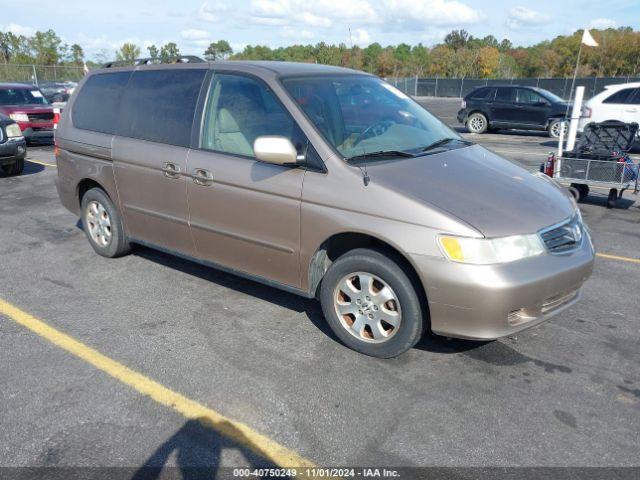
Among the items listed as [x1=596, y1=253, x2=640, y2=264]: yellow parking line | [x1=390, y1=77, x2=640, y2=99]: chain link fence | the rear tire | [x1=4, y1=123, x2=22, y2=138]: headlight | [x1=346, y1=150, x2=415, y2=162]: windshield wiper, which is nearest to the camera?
[x1=346, y1=150, x2=415, y2=162]: windshield wiper

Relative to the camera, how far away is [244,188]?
155 inches

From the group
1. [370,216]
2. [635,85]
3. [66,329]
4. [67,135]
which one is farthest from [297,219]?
[635,85]

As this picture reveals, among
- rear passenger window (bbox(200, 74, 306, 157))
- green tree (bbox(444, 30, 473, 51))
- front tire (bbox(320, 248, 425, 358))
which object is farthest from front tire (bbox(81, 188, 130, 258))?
green tree (bbox(444, 30, 473, 51))

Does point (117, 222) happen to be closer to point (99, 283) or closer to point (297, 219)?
point (99, 283)

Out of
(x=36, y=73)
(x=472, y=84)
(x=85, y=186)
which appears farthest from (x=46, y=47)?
(x=85, y=186)

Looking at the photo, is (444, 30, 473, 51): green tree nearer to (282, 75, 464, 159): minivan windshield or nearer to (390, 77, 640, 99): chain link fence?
(390, 77, 640, 99): chain link fence

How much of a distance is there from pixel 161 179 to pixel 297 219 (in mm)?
1444

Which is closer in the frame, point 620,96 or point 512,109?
point 620,96

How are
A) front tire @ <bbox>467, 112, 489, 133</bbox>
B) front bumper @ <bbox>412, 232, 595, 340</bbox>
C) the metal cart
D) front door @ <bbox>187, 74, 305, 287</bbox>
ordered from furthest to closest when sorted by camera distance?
1. front tire @ <bbox>467, 112, 489, 133</bbox>
2. the metal cart
3. front door @ <bbox>187, 74, 305, 287</bbox>
4. front bumper @ <bbox>412, 232, 595, 340</bbox>

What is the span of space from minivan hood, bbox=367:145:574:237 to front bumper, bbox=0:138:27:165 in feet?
28.4

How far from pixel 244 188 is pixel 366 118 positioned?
3.50ft

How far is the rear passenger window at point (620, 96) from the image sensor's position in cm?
1336

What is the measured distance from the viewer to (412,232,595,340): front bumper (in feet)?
10.1

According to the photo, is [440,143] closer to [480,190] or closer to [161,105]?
[480,190]
